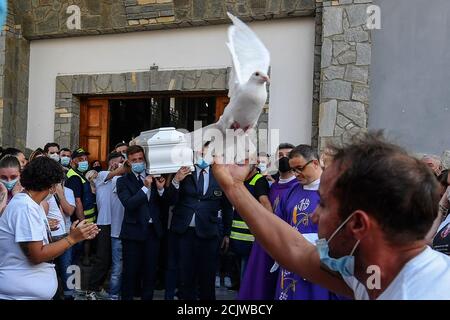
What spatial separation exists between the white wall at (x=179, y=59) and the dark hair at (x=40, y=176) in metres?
4.15

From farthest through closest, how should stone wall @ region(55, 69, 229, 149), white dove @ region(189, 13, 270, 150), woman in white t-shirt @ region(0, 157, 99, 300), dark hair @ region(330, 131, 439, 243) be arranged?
stone wall @ region(55, 69, 229, 149), woman in white t-shirt @ region(0, 157, 99, 300), white dove @ region(189, 13, 270, 150), dark hair @ region(330, 131, 439, 243)

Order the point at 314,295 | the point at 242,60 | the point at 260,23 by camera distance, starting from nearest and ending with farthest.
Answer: the point at 242,60 < the point at 314,295 < the point at 260,23

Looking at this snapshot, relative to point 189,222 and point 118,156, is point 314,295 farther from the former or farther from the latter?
point 118,156

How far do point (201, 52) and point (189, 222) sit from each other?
3.24 metres

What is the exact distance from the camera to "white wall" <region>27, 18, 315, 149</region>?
6.64 m

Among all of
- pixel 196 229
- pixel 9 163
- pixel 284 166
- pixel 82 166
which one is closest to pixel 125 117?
pixel 82 166

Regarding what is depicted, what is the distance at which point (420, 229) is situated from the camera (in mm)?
1229

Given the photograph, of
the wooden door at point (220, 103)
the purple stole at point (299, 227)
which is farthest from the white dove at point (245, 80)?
the wooden door at point (220, 103)

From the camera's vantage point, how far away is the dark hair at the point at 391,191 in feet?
3.93

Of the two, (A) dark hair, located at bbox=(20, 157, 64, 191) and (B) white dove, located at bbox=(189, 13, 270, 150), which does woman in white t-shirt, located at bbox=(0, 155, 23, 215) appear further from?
(B) white dove, located at bbox=(189, 13, 270, 150)

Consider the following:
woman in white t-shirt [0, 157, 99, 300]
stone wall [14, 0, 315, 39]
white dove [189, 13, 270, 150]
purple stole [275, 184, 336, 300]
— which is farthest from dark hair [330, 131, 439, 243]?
stone wall [14, 0, 315, 39]

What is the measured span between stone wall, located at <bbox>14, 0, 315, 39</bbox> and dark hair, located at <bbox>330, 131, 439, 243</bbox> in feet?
18.5

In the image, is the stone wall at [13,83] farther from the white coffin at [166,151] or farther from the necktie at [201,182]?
the white coffin at [166,151]
